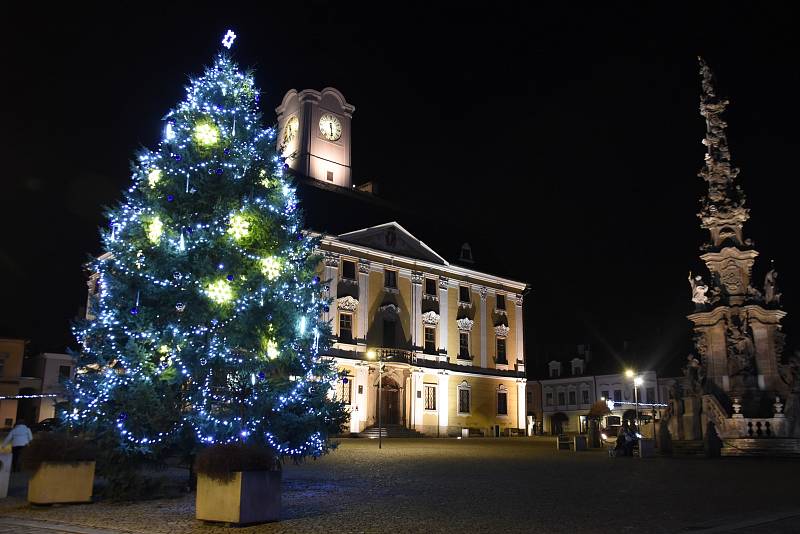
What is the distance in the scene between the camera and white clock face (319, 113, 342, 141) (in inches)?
2313

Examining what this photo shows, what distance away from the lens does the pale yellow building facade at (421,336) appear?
155 feet

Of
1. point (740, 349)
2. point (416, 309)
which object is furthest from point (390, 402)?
point (740, 349)

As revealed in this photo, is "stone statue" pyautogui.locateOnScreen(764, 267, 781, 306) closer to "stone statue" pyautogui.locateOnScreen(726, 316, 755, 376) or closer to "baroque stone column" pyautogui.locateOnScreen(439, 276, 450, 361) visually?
"stone statue" pyautogui.locateOnScreen(726, 316, 755, 376)

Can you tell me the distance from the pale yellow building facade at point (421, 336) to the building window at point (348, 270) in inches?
3.0

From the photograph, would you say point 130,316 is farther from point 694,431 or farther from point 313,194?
point 313,194

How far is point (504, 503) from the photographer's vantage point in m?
11.6

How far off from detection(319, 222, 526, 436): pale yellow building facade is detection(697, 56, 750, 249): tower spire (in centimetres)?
2360

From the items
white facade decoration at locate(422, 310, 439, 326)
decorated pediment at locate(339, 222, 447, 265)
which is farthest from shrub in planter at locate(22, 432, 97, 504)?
white facade decoration at locate(422, 310, 439, 326)

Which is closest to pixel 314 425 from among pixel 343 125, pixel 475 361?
pixel 475 361

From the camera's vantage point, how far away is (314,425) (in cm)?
1426

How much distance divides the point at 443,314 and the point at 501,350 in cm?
766

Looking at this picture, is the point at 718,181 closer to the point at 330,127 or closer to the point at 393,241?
the point at 393,241

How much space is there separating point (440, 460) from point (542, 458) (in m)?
3.97

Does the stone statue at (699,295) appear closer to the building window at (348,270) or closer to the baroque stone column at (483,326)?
the building window at (348,270)
